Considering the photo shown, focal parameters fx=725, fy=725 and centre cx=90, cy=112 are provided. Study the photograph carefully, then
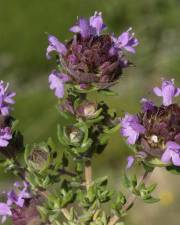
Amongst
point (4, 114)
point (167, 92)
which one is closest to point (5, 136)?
point (4, 114)

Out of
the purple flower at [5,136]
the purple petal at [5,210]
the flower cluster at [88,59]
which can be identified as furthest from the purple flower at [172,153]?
the purple petal at [5,210]

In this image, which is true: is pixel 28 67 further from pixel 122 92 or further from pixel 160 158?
pixel 160 158

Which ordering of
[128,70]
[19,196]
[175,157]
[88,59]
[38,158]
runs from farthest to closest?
[128,70]
[19,196]
[38,158]
[88,59]
[175,157]

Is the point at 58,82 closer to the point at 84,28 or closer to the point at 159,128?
the point at 84,28

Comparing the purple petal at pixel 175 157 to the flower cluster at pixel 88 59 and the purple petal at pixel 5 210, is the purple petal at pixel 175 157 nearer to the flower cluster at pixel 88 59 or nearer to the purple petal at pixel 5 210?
the flower cluster at pixel 88 59

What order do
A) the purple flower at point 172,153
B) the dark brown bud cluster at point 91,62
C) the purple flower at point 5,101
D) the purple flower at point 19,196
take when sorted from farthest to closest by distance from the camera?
the purple flower at point 19,196 → the purple flower at point 5,101 → the dark brown bud cluster at point 91,62 → the purple flower at point 172,153

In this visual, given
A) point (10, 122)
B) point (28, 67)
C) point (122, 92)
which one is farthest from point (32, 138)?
point (10, 122)

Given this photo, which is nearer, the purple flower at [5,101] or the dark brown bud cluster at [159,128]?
the dark brown bud cluster at [159,128]
